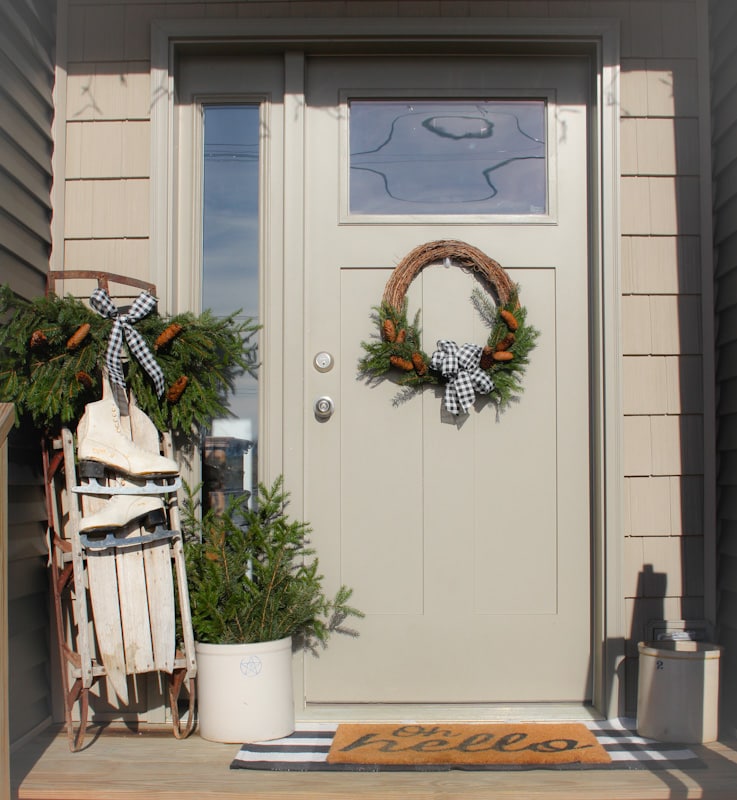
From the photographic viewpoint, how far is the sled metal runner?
2.49m

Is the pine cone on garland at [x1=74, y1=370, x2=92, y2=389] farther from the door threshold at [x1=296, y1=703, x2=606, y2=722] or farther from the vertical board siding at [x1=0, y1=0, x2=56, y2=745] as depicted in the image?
the door threshold at [x1=296, y1=703, x2=606, y2=722]

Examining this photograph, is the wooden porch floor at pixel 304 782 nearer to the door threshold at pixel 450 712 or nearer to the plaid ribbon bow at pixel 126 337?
the door threshold at pixel 450 712

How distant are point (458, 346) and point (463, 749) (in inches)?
47.2

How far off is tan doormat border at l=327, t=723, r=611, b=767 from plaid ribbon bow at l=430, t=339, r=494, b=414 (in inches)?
37.8

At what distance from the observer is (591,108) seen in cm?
290

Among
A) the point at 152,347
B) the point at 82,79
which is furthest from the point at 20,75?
the point at 152,347

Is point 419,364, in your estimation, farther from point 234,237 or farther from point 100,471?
point 100,471

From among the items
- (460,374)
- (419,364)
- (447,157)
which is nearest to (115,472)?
(419,364)

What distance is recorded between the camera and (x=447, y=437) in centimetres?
288

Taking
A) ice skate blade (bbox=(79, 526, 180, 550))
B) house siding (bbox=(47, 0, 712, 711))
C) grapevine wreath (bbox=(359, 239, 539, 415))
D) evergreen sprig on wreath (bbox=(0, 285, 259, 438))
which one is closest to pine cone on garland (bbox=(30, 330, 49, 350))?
evergreen sprig on wreath (bbox=(0, 285, 259, 438))

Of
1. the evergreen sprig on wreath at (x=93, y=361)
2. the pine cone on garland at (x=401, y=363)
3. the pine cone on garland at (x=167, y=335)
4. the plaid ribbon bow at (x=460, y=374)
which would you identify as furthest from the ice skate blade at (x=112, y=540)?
the plaid ribbon bow at (x=460, y=374)

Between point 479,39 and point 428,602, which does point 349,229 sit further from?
point 428,602

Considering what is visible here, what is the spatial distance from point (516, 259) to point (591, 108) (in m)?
0.54

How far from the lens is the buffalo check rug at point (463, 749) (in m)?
2.37
